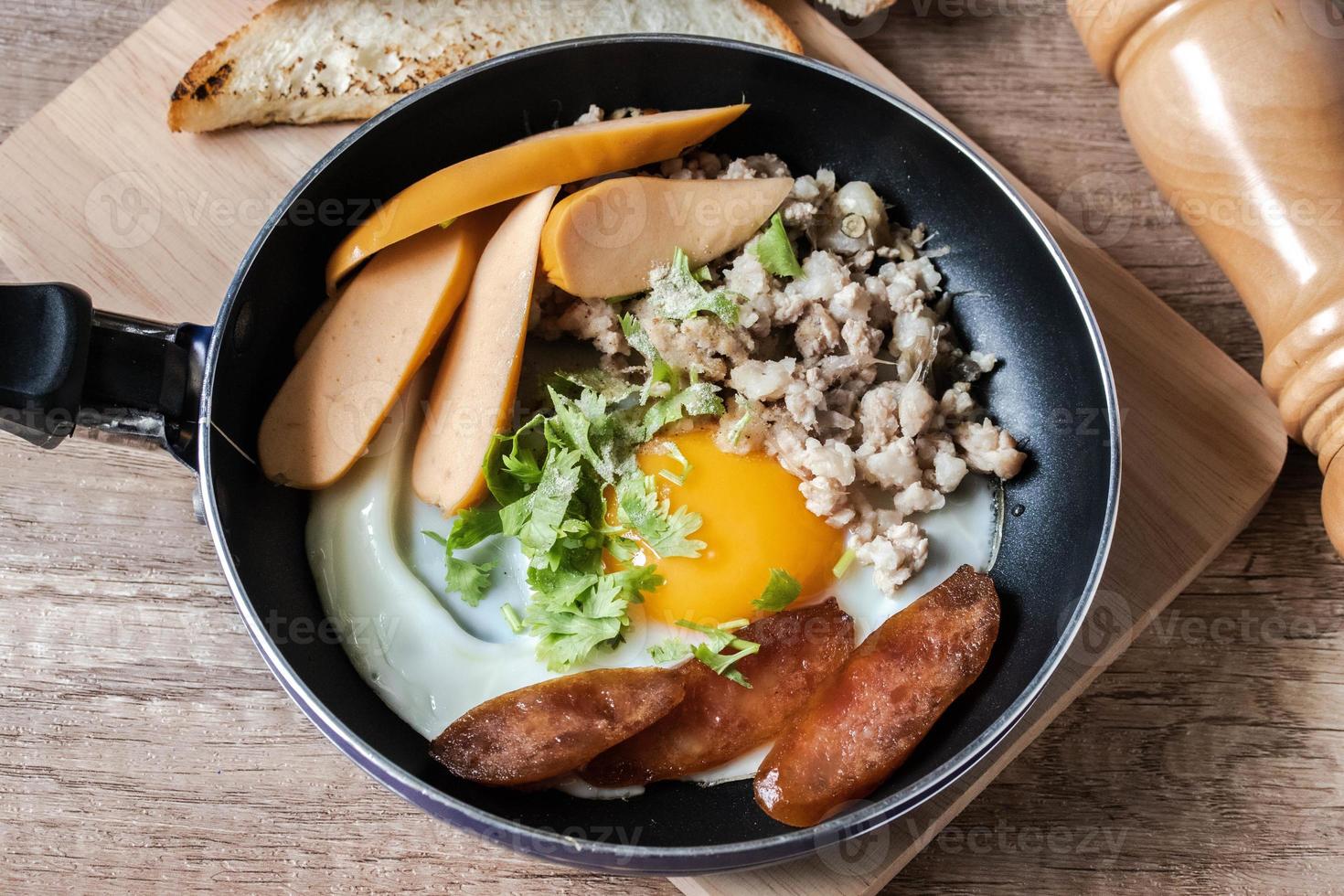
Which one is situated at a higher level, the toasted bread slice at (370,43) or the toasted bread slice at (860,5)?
the toasted bread slice at (370,43)

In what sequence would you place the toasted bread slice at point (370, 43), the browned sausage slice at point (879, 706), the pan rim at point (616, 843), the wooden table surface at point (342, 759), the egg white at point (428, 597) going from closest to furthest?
the pan rim at point (616, 843) < the browned sausage slice at point (879, 706) < the egg white at point (428, 597) < the wooden table surface at point (342, 759) < the toasted bread slice at point (370, 43)

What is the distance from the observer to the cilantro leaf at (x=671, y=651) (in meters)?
1.53

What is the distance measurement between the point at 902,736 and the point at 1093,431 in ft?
1.82

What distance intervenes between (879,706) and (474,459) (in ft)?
2.29

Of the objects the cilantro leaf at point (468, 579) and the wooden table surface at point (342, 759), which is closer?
the cilantro leaf at point (468, 579)

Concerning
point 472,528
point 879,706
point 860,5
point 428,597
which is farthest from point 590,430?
point 860,5

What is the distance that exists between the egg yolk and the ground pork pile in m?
0.03

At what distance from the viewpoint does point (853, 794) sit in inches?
58.2

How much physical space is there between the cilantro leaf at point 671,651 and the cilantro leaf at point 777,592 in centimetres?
13

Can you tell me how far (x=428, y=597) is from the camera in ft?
5.19

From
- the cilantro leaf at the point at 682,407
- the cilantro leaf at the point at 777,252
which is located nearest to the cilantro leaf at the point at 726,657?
the cilantro leaf at the point at 682,407

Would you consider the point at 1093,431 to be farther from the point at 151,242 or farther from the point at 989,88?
the point at 151,242

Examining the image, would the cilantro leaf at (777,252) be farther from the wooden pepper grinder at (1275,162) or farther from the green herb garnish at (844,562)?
the wooden pepper grinder at (1275,162)

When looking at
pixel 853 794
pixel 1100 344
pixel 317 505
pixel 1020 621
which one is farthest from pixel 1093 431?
pixel 317 505
